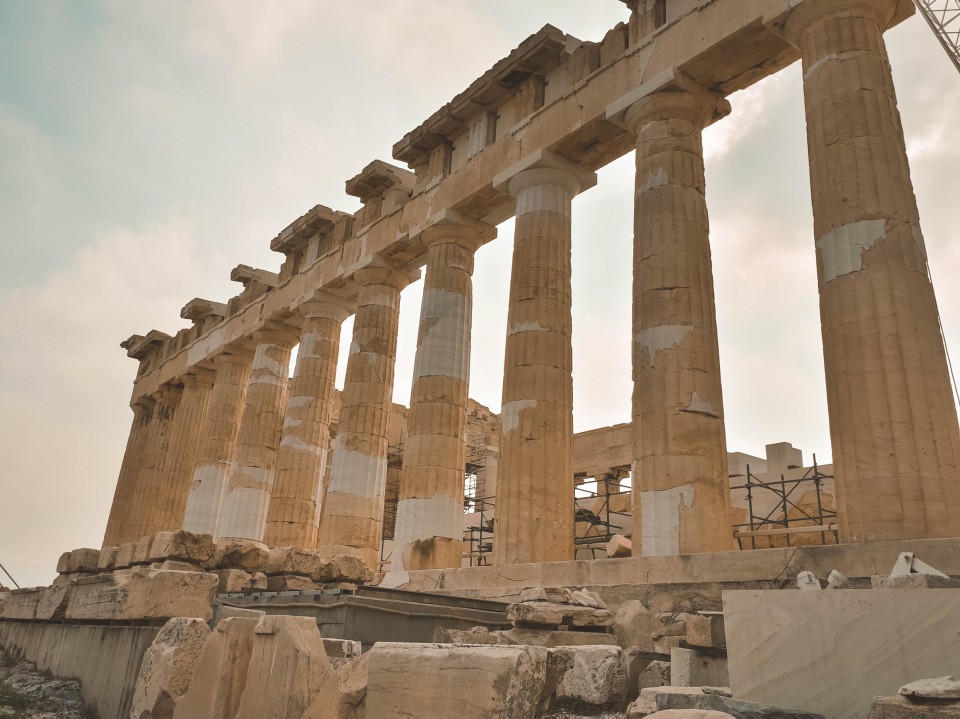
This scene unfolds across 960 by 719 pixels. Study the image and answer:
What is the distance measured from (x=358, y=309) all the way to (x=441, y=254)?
374 cm

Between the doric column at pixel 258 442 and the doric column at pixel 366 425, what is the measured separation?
4.41 meters

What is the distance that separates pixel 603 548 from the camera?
74.0 ft

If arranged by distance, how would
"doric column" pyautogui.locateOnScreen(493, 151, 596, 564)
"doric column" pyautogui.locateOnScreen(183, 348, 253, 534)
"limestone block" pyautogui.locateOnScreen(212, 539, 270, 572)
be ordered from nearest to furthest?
"limestone block" pyautogui.locateOnScreen(212, 539, 270, 572) → "doric column" pyautogui.locateOnScreen(493, 151, 596, 564) → "doric column" pyautogui.locateOnScreen(183, 348, 253, 534)

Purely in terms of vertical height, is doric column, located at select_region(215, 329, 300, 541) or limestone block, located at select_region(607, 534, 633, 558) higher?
doric column, located at select_region(215, 329, 300, 541)

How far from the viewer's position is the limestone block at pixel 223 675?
6.22 m

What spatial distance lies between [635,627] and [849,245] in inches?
239

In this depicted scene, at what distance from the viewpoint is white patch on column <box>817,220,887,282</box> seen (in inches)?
410

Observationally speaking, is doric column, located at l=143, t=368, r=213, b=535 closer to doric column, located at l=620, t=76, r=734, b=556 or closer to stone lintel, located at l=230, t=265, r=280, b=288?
stone lintel, located at l=230, t=265, r=280, b=288

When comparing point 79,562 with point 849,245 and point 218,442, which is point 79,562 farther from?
point 849,245

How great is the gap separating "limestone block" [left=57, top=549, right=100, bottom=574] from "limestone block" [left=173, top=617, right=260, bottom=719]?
801 cm

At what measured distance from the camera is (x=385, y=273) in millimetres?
21234

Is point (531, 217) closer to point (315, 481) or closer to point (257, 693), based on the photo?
point (315, 481)

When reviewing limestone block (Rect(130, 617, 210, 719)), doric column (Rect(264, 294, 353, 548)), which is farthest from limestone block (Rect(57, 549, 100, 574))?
doric column (Rect(264, 294, 353, 548))

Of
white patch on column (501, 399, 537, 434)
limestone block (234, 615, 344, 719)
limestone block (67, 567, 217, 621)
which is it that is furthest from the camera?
white patch on column (501, 399, 537, 434)
